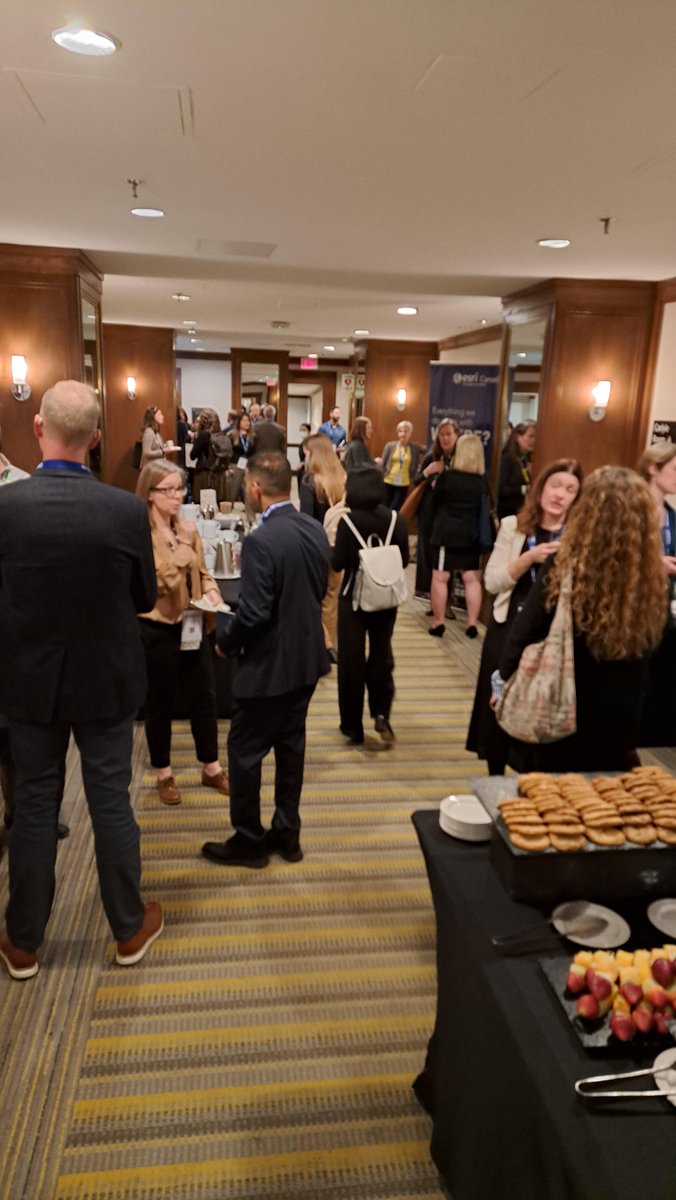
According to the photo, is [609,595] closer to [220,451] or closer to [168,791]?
[168,791]

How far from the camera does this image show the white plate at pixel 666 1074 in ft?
3.78

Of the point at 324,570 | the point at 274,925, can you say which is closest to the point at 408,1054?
the point at 274,925

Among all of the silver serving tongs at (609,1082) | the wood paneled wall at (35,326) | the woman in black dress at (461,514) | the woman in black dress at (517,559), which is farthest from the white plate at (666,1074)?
the wood paneled wall at (35,326)

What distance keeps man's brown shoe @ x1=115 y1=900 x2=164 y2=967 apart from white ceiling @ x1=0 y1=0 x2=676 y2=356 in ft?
8.99

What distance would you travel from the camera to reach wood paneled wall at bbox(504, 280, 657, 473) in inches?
245

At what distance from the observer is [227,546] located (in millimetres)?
4785

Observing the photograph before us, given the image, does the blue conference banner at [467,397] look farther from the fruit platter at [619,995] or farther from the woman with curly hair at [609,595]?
the fruit platter at [619,995]

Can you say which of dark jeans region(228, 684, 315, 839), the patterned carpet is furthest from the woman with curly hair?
the patterned carpet

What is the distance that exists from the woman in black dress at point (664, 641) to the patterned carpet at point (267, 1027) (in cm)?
130

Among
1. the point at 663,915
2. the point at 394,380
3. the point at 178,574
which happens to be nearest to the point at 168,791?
the point at 178,574

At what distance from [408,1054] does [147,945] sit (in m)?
0.94

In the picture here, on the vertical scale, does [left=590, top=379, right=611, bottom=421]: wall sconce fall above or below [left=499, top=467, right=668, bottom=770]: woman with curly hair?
above

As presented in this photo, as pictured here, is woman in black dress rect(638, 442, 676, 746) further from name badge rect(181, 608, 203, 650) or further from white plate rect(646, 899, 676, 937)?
white plate rect(646, 899, 676, 937)

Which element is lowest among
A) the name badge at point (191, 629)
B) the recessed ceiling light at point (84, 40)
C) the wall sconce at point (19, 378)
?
the name badge at point (191, 629)
